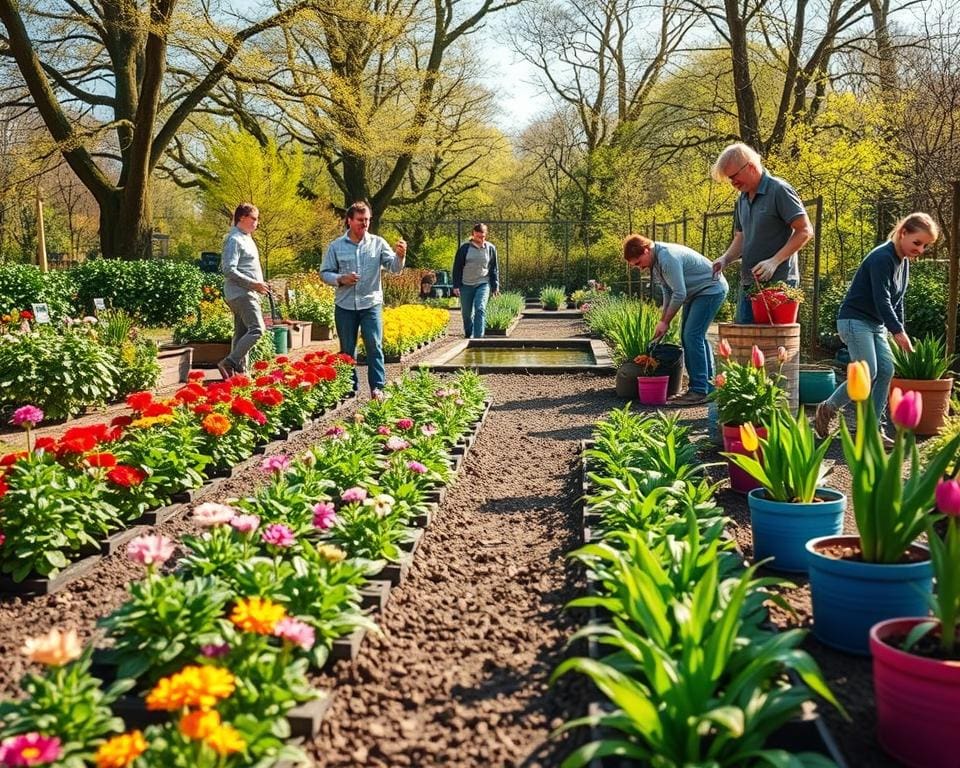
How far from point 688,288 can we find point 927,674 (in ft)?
16.3

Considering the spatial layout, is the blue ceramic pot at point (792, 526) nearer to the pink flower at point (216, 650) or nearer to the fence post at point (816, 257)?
the pink flower at point (216, 650)

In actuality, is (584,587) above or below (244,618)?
below

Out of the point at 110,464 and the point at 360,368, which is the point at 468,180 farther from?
the point at 110,464

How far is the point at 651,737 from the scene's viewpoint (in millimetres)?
1713

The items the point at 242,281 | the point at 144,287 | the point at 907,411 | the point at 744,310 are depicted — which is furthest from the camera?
the point at 144,287

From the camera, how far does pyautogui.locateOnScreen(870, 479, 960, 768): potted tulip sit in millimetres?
1833

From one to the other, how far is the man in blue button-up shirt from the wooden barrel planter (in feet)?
9.36

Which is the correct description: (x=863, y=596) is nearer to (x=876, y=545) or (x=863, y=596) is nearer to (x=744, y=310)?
(x=876, y=545)

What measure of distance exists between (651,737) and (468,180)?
103 ft

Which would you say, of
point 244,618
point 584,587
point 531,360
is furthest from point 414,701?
point 531,360

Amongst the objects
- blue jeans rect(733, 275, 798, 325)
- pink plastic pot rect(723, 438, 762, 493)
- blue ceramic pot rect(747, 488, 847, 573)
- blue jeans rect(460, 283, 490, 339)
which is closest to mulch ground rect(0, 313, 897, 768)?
pink plastic pot rect(723, 438, 762, 493)

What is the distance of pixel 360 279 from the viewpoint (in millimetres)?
6777

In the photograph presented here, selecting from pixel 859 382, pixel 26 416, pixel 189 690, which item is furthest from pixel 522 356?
pixel 189 690

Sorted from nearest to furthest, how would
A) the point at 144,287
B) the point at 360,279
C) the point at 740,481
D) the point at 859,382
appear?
the point at 859,382 < the point at 740,481 < the point at 360,279 < the point at 144,287
